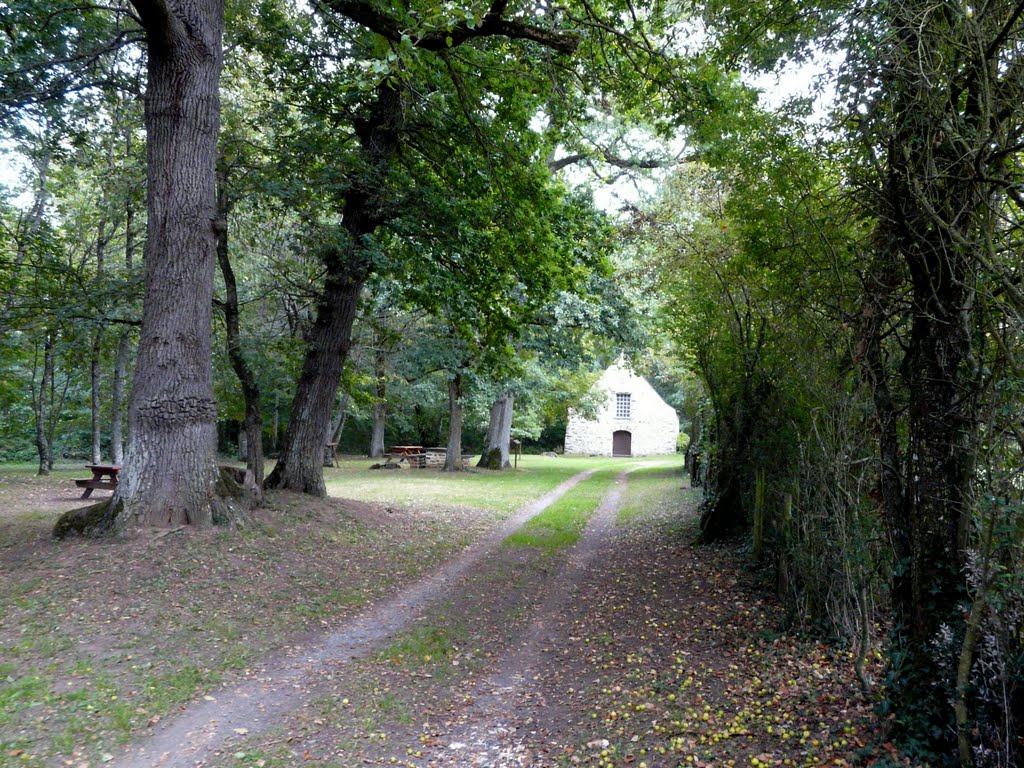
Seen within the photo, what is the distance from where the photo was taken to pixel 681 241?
430 inches

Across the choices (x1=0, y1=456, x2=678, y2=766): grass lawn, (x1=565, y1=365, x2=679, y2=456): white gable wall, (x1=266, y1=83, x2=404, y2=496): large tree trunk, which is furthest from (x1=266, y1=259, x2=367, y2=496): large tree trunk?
(x1=565, y1=365, x2=679, y2=456): white gable wall

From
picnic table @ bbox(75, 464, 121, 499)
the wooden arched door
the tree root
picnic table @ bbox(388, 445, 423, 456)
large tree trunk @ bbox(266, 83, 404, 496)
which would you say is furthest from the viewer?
the wooden arched door

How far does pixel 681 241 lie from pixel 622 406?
36.5m

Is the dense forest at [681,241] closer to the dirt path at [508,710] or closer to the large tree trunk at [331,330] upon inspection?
the large tree trunk at [331,330]

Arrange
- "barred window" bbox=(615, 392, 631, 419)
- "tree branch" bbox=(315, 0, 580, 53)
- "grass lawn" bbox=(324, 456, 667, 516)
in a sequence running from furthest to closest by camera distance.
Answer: "barred window" bbox=(615, 392, 631, 419) < "grass lawn" bbox=(324, 456, 667, 516) < "tree branch" bbox=(315, 0, 580, 53)

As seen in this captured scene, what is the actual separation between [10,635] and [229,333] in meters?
5.69

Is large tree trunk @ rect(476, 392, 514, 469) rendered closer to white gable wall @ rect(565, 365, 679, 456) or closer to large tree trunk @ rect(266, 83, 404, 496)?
large tree trunk @ rect(266, 83, 404, 496)

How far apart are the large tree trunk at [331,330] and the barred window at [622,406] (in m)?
36.6

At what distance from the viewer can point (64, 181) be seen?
1373 cm

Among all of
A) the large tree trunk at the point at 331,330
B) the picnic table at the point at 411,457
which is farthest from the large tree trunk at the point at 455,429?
the large tree trunk at the point at 331,330

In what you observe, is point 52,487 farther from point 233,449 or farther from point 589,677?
point 233,449

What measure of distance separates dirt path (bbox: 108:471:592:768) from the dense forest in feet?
8.20

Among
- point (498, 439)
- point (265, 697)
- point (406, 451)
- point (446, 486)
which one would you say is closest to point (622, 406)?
point (498, 439)

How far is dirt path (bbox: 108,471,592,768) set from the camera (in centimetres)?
415
